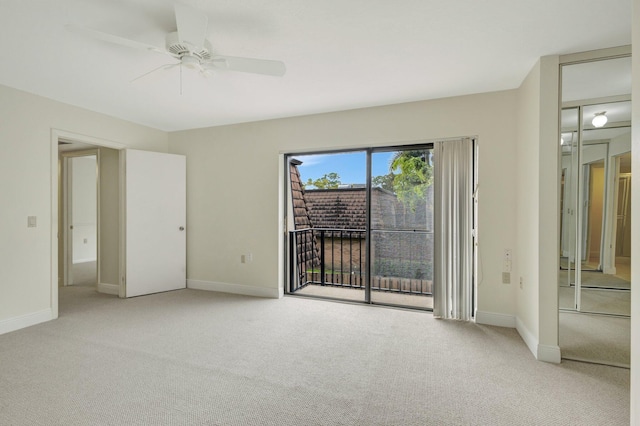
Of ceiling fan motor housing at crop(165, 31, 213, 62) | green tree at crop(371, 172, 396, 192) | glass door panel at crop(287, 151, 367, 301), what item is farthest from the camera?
glass door panel at crop(287, 151, 367, 301)

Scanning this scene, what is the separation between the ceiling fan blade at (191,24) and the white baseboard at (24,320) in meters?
3.21

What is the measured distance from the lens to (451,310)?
10.8 ft

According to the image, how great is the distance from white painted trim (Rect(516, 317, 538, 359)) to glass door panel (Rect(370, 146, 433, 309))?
0.95 metres

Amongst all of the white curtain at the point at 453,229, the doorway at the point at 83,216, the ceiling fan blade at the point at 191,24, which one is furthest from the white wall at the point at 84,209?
the white curtain at the point at 453,229

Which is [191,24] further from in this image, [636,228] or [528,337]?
[528,337]

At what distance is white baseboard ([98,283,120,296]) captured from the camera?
4297 mm

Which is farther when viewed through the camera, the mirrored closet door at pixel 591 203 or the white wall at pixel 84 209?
the white wall at pixel 84 209

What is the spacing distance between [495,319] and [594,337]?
773 mm

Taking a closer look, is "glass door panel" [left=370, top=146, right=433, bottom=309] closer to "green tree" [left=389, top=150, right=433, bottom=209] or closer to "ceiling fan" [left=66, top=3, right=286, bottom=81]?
"green tree" [left=389, top=150, right=433, bottom=209]

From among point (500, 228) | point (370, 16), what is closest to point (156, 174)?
point (370, 16)

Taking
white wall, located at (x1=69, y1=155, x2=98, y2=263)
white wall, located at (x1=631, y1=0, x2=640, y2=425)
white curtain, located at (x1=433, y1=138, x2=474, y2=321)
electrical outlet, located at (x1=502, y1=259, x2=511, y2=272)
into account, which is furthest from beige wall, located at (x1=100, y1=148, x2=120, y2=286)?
white wall, located at (x1=631, y1=0, x2=640, y2=425)

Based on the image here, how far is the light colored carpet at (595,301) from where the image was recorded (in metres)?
2.34

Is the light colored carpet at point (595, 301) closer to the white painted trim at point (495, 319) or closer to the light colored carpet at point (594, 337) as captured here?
the light colored carpet at point (594, 337)

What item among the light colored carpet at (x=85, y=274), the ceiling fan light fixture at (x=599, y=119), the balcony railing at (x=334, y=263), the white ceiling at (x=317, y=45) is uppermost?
the white ceiling at (x=317, y=45)
